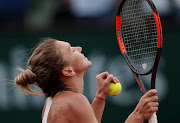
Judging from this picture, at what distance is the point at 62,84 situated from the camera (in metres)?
3.07

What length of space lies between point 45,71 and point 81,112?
441mm

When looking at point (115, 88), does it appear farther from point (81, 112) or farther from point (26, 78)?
point (26, 78)

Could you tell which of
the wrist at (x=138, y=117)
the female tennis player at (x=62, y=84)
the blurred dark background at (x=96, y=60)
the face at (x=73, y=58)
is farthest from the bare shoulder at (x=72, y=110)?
the blurred dark background at (x=96, y=60)

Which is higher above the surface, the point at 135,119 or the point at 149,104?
the point at 149,104

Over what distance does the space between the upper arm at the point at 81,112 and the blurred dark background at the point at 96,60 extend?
10.6 ft

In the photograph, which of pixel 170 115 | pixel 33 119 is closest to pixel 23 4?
pixel 33 119

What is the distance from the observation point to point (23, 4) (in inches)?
277

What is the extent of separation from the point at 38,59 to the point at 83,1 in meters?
3.94

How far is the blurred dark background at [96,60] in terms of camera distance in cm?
621

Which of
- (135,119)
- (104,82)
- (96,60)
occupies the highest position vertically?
(104,82)

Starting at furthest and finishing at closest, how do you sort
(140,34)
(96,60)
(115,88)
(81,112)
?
(96,60)
(140,34)
(115,88)
(81,112)

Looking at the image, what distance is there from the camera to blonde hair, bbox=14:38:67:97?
9.89 ft

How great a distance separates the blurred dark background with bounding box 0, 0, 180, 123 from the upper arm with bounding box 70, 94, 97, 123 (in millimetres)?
3232

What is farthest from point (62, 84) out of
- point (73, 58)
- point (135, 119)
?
point (135, 119)
